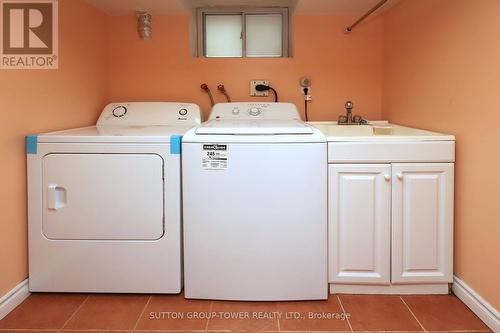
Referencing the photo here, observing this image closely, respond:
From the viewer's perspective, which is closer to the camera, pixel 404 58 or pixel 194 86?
pixel 404 58

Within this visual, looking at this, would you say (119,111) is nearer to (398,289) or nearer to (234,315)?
(234,315)

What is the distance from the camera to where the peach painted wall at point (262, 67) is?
114 inches

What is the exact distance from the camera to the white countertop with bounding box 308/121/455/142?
191 cm

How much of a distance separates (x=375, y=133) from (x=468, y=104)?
0.77 metres

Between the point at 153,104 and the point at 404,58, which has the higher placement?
the point at 404,58

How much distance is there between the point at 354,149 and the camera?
192cm

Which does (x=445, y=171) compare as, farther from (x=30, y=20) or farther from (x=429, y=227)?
(x=30, y=20)

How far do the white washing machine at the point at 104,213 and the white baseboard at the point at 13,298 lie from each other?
41 mm

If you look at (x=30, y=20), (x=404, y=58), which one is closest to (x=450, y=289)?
(x=404, y=58)

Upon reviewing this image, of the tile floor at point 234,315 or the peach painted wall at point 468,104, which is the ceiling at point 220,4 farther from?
the tile floor at point 234,315

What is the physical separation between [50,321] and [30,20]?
1.50 meters

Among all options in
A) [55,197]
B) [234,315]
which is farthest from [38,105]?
[234,315]

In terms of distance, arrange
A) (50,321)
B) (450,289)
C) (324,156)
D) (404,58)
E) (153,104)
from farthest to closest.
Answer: (153,104), (404,58), (450,289), (324,156), (50,321)

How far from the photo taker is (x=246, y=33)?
307 cm
